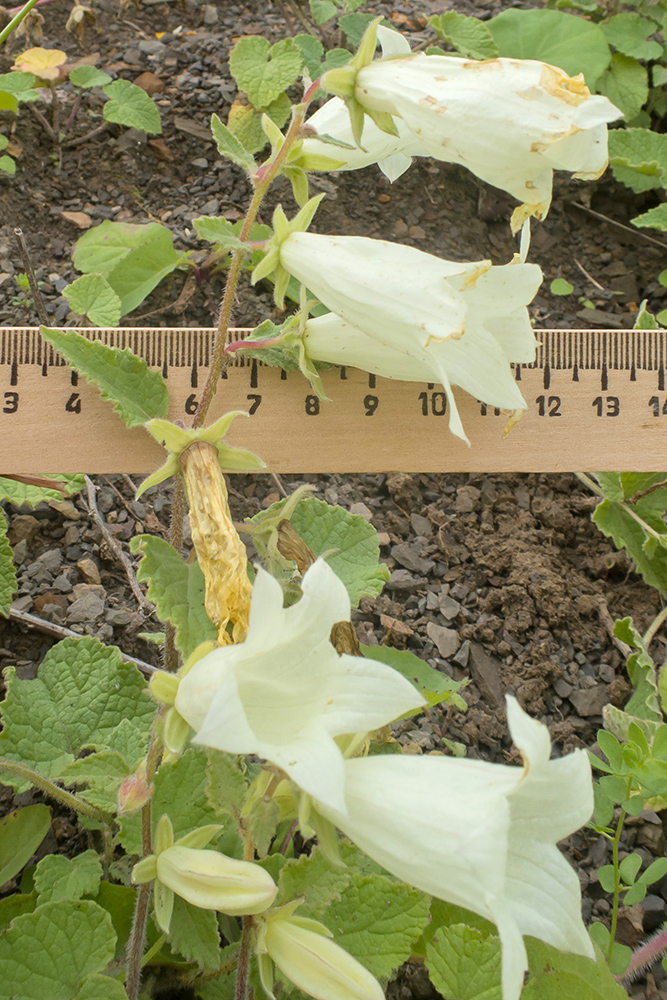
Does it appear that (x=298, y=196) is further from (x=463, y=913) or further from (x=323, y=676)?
(x=463, y=913)

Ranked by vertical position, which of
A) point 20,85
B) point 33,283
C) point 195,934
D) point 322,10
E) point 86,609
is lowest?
point 86,609

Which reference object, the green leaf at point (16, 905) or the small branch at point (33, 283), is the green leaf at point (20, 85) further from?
the green leaf at point (16, 905)

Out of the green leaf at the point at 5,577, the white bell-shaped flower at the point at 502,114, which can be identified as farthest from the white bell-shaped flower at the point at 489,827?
the green leaf at the point at 5,577

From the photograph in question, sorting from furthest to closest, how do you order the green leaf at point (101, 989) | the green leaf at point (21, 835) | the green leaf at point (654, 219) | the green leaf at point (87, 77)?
1. the green leaf at point (87, 77)
2. the green leaf at point (654, 219)
3. the green leaf at point (21, 835)
4. the green leaf at point (101, 989)

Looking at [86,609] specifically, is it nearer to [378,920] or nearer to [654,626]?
[378,920]

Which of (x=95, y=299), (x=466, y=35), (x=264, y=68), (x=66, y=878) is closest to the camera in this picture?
(x=66, y=878)

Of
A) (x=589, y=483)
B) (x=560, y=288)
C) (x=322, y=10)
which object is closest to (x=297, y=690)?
(x=589, y=483)
